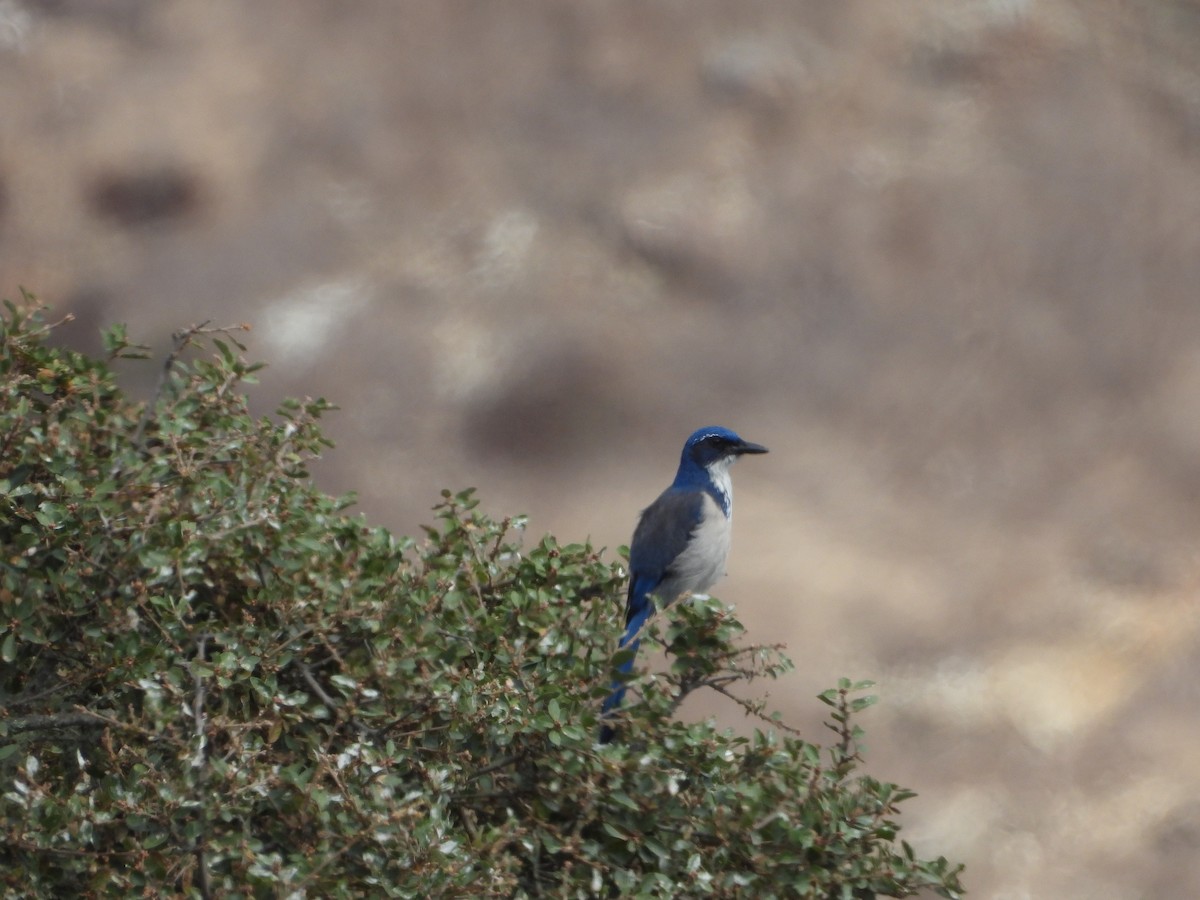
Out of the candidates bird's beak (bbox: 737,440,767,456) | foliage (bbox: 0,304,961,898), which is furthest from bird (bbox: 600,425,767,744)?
foliage (bbox: 0,304,961,898)

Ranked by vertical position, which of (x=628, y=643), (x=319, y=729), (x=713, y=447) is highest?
(x=713, y=447)

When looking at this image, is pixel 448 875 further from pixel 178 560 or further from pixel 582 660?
pixel 178 560

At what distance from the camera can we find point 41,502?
387 cm

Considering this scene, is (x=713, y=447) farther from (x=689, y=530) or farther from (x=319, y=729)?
(x=319, y=729)

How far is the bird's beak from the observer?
5371 millimetres

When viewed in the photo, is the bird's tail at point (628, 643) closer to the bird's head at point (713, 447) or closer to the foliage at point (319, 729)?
the foliage at point (319, 729)

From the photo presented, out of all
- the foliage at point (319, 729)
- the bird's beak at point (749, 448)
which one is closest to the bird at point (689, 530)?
the bird's beak at point (749, 448)

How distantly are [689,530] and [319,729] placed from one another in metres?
1.76

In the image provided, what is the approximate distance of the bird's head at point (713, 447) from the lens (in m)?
5.43

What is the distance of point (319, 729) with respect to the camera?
3789 mm

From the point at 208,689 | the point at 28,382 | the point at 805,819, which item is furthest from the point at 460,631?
the point at 28,382

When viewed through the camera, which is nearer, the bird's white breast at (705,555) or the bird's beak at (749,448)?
the bird's white breast at (705,555)

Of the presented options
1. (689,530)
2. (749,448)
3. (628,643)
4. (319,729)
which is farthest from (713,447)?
(319,729)

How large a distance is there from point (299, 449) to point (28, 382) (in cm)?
81
